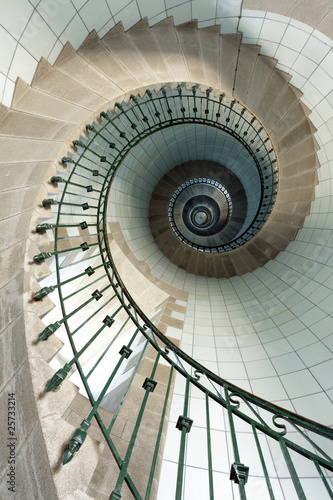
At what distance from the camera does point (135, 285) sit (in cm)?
800

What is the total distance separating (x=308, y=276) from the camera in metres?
6.68

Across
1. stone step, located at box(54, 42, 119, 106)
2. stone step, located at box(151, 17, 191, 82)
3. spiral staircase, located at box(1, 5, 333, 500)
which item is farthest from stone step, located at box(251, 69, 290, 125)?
stone step, located at box(54, 42, 119, 106)

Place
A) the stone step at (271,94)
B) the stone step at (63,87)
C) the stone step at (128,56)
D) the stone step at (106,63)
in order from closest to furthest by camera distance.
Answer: the stone step at (63,87), the stone step at (106,63), the stone step at (128,56), the stone step at (271,94)

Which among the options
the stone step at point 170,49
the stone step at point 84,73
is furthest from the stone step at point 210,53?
the stone step at point 84,73

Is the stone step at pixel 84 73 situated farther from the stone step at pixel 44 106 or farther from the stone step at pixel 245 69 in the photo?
the stone step at pixel 245 69

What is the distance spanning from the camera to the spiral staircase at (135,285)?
Answer: 2258mm

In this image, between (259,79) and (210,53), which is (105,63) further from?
(259,79)

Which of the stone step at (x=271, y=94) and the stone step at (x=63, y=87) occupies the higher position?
the stone step at (x=271, y=94)

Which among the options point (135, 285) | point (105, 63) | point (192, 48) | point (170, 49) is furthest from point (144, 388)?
point (192, 48)

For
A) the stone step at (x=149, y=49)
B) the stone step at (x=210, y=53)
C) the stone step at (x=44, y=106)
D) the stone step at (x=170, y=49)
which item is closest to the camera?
the stone step at (x=44, y=106)

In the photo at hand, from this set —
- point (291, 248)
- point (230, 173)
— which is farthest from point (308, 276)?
point (230, 173)

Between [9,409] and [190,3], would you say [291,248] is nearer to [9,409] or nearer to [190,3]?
[190,3]

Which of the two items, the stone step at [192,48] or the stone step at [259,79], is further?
the stone step at [259,79]

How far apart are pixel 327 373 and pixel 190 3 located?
7386 millimetres
